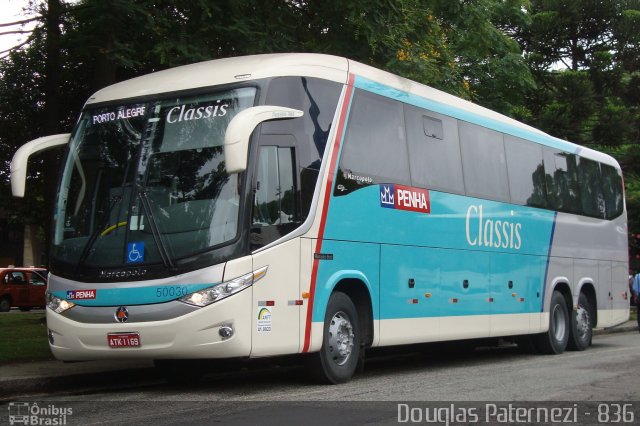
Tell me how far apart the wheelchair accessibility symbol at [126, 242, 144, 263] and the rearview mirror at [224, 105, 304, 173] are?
1.55m

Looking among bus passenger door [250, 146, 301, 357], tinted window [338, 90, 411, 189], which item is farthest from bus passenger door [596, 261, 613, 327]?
bus passenger door [250, 146, 301, 357]

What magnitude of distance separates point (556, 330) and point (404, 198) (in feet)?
21.1

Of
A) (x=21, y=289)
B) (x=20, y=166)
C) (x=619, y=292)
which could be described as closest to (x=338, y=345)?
(x=20, y=166)

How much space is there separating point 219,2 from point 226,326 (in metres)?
5.27

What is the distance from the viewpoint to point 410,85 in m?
13.2

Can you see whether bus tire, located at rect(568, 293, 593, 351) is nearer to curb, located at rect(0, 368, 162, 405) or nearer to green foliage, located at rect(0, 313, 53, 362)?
curb, located at rect(0, 368, 162, 405)

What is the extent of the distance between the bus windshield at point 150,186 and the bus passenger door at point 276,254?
15.3 inches

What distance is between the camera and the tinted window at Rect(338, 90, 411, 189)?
11461 mm

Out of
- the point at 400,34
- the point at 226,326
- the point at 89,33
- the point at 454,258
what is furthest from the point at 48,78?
the point at 226,326

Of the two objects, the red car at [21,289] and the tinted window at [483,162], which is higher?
the tinted window at [483,162]

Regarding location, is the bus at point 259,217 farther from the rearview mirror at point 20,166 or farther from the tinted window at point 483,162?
the tinted window at point 483,162

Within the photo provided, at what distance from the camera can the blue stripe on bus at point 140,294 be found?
31.6 ft

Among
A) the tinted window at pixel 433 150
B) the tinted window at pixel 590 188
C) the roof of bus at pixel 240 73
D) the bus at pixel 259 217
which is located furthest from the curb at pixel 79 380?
the tinted window at pixel 590 188

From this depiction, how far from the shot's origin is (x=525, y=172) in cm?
1652
